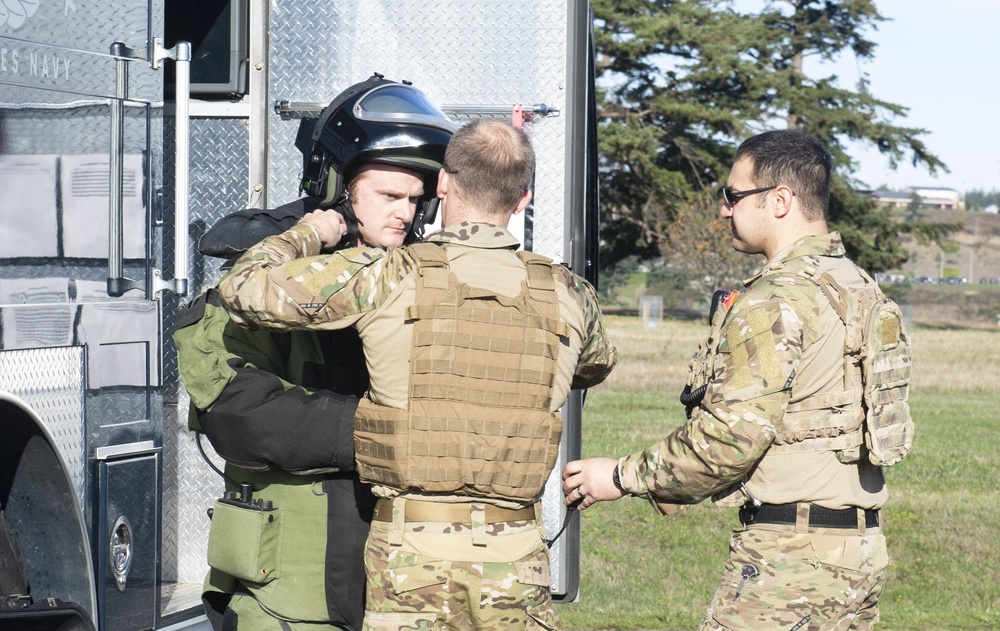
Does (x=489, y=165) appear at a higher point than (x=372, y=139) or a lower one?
lower

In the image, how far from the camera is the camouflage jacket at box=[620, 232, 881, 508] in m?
2.71

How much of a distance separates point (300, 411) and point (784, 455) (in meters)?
1.20

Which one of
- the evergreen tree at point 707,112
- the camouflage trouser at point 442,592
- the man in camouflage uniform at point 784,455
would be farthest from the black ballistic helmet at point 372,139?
the evergreen tree at point 707,112

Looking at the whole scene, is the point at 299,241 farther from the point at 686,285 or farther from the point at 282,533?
the point at 686,285

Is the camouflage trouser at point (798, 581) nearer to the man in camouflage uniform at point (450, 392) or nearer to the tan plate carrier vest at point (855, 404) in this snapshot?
the tan plate carrier vest at point (855, 404)

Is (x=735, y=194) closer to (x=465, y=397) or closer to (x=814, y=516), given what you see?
(x=814, y=516)

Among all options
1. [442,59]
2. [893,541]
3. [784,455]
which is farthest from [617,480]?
[893,541]

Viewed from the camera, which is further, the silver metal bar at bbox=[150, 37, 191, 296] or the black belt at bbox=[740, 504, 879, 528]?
the silver metal bar at bbox=[150, 37, 191, 296]

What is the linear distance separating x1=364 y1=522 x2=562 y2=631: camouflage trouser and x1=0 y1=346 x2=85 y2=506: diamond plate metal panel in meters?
0.86

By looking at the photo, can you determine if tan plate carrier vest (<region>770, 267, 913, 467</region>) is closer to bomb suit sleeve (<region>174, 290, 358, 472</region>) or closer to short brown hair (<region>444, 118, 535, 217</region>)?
short brown hair (<region>444, 118, 535, 217</region>)

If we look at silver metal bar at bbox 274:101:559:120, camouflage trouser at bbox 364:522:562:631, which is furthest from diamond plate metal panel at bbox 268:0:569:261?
camouflage trouser at bbox 364:522:562:631

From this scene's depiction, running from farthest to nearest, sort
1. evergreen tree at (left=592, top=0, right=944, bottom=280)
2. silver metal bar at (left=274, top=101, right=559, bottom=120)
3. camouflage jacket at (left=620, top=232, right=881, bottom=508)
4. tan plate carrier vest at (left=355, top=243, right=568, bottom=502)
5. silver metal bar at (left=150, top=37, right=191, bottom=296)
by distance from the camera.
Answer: evergreen tree at (left=592, top=0, right=944, bottom=280) → silver metal bar at (left=274, top=101, right=559, bottom=120) → silver metal bar at (left=150, top=37, right=191, bottom=296) → camouflage jacket at (left=620, top=232, right=881, bottom=508) → tan plate carrier vest at (left=355, top=243, right=568, bottom=502)

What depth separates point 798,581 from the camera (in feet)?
9.12

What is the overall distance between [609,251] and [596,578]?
2856 centimetres
